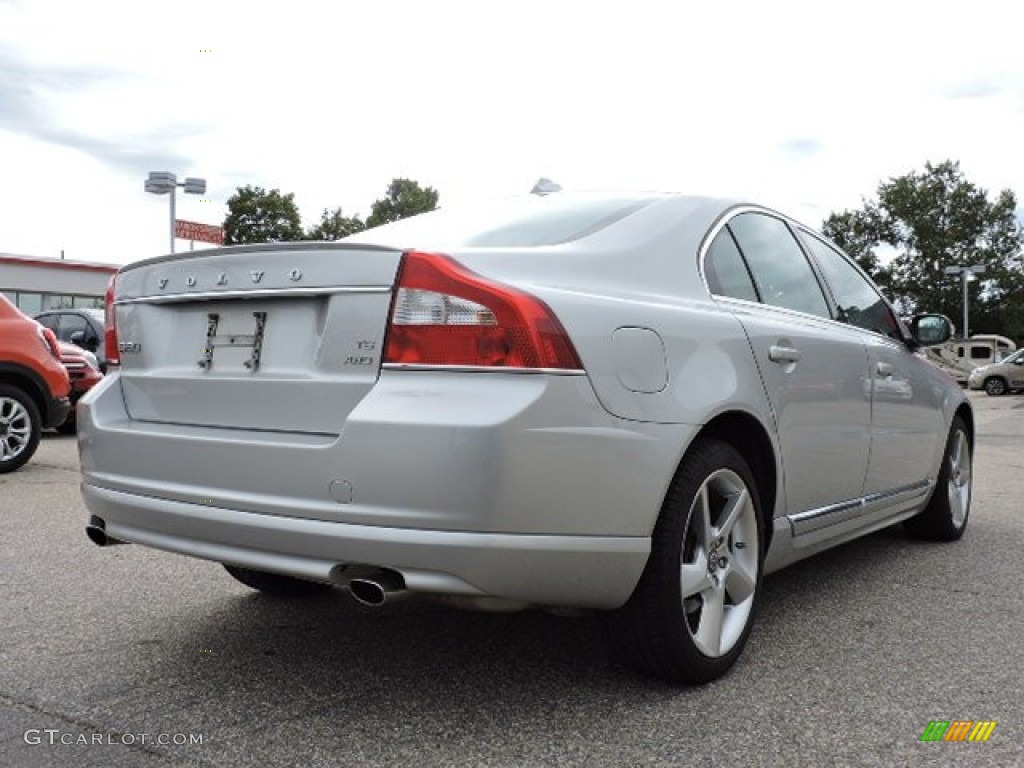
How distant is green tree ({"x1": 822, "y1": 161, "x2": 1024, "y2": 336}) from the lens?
198 feet

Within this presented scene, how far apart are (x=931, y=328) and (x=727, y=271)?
2269 mm

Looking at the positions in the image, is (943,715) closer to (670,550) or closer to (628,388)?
(670,550)

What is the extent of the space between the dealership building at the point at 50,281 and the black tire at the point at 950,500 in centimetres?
3403

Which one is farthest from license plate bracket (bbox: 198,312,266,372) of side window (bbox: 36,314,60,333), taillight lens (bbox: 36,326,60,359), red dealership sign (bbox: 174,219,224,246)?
red dealership sign (bbox: 174,219,224,246)

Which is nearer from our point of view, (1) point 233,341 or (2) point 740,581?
(1) point 233,341

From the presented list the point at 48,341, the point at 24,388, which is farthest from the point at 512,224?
the point at 48,341

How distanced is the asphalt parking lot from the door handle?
0.93 meters

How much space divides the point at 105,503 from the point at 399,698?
1043 millimetres

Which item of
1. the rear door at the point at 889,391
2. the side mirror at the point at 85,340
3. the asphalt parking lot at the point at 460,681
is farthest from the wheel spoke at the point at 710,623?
the side mirror at the point at 85,340

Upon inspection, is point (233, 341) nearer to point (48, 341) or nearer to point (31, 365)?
point (31, 365)

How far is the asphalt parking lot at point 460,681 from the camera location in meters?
2.38

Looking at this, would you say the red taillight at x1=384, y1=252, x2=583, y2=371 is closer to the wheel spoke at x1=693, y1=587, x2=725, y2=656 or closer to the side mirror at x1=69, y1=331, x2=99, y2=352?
the wheel spoke at x1=693, y1=587, x2=725, y2=656

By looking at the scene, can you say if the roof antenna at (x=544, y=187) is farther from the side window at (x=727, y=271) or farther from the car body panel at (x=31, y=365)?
the car body panel at (x=31, y=365)

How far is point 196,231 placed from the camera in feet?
87.8
